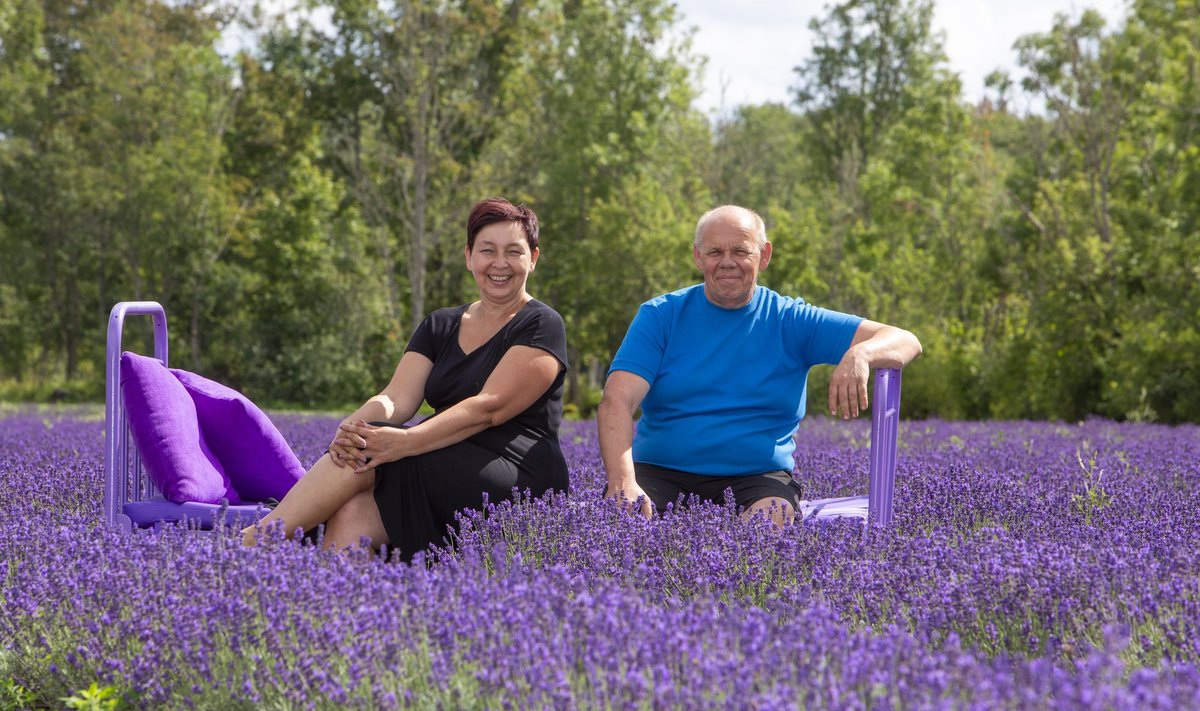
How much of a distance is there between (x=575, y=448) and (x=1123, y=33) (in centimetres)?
1622

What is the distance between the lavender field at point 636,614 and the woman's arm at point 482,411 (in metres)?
0.33

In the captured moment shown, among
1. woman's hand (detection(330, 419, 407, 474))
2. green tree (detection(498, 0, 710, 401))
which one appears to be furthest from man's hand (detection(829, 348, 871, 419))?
green tree (detection(498, 0, 710, 401))

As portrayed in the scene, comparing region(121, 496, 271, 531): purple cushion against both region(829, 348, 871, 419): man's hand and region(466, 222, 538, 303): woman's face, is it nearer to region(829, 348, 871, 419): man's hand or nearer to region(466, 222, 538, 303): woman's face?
region(466, 222, 538, 303): woman's face

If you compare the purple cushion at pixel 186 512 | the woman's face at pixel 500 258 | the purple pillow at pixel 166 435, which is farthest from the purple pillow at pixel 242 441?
the woman's face at pixel 500 258

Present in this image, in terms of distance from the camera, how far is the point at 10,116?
29547mm

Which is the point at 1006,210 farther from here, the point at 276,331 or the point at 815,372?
the point at 276,331

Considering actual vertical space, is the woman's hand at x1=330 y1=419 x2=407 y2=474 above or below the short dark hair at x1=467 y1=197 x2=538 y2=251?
below

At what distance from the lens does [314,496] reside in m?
3.87

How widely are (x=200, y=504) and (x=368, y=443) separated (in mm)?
769

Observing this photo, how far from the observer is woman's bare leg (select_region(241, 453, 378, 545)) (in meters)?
3.87

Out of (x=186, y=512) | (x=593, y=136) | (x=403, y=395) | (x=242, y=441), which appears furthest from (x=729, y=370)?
(x=593, y=136)

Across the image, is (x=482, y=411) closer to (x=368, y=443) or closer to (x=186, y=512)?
(x=368, y=443)

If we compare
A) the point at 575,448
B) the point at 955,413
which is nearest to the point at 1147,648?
the point at 575,448

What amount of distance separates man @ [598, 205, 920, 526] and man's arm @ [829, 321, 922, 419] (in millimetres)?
38
